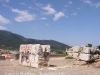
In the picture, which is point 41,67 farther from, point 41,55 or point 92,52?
point 92,52

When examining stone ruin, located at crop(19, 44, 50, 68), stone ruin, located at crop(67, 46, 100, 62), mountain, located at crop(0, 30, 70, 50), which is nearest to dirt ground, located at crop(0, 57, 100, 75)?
stone ruin, located at crop(19, 44, 50, 68)

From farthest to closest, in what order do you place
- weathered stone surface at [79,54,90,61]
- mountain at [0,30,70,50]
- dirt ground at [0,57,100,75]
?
mountain at [0,30,70,50], weathered stone surface at [79,54,90,61], dirt ground at [0,57,100,75]

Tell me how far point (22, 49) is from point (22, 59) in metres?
0.96

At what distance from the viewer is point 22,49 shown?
19.2 meters

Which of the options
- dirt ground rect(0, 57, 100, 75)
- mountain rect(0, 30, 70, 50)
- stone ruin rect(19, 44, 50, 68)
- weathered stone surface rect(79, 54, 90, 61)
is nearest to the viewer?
dirt ground rect(0, 57, 100, 75)

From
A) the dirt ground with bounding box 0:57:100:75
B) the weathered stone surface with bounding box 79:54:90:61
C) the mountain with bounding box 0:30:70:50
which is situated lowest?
the dirt ground with bounding box 0:57:100:75

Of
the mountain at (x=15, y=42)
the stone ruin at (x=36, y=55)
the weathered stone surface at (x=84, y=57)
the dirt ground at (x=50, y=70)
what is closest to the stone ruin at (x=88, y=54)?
the weathered stone surface at (x=84, y=57)

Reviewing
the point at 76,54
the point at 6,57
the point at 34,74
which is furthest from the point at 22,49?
the point at 6,57

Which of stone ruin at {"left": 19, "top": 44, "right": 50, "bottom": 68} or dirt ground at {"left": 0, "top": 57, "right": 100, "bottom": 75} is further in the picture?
stone ruin at {"left": 19, "top": 44, "right": 50, "bottom": 68}

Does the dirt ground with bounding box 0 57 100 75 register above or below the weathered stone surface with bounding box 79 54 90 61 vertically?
below

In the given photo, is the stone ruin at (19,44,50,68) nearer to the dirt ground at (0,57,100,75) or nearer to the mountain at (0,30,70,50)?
the dirt ground at (0,57,100,75)

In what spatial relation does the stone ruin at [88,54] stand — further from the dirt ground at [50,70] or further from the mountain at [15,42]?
the mountain at [15,42]

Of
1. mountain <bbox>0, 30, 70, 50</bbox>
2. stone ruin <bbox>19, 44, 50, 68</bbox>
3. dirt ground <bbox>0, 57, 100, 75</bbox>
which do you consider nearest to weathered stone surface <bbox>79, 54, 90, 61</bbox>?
dirt ground <bbox>0, 57, 100, 75</bbox>

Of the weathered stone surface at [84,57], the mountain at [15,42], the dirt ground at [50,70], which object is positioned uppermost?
the mountain at [15,42]
